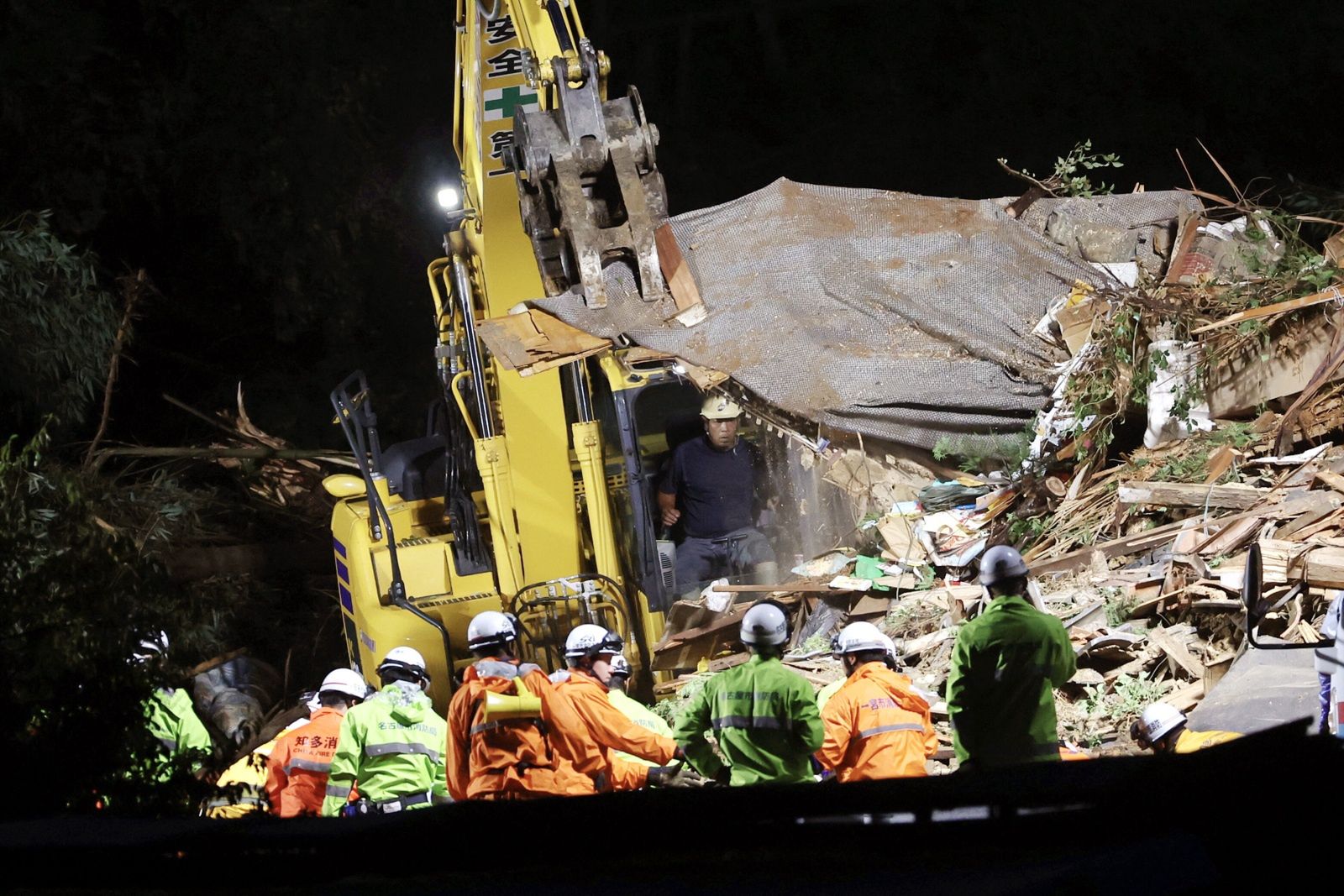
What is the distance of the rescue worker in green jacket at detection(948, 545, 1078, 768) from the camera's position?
5.39 meters

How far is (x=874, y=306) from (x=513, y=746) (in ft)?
13.6

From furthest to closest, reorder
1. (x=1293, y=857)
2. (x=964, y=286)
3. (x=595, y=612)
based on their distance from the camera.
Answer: (x=964, y=286) < (x=595, y=612) < (x=1293, y=857)

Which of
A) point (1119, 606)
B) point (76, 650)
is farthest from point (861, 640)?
point (76, 650)

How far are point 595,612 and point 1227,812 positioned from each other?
6.44 metres

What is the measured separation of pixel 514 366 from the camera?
752cm

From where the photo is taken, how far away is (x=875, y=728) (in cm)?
585

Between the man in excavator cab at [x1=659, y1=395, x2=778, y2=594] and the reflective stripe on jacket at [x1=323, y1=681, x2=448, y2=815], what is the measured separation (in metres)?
2.42

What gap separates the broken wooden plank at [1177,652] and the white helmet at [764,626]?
7.03 feet

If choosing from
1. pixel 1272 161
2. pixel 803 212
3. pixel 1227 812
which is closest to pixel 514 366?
pixel 803 212

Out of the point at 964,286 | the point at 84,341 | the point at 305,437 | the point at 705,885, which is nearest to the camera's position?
the point at 705,885

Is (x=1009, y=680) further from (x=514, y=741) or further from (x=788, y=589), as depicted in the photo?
(x=788, y=589)

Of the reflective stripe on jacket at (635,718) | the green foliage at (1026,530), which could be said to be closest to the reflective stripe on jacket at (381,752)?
the reflective stripe on jacket at (635,718)

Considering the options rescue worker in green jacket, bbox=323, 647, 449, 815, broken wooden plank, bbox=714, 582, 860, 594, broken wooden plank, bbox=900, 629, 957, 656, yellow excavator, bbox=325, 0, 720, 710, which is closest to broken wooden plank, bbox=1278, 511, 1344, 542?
broken wooden plank, bbox=900, 629, 957, 656

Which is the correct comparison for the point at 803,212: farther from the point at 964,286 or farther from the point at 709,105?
the point at 709,105
